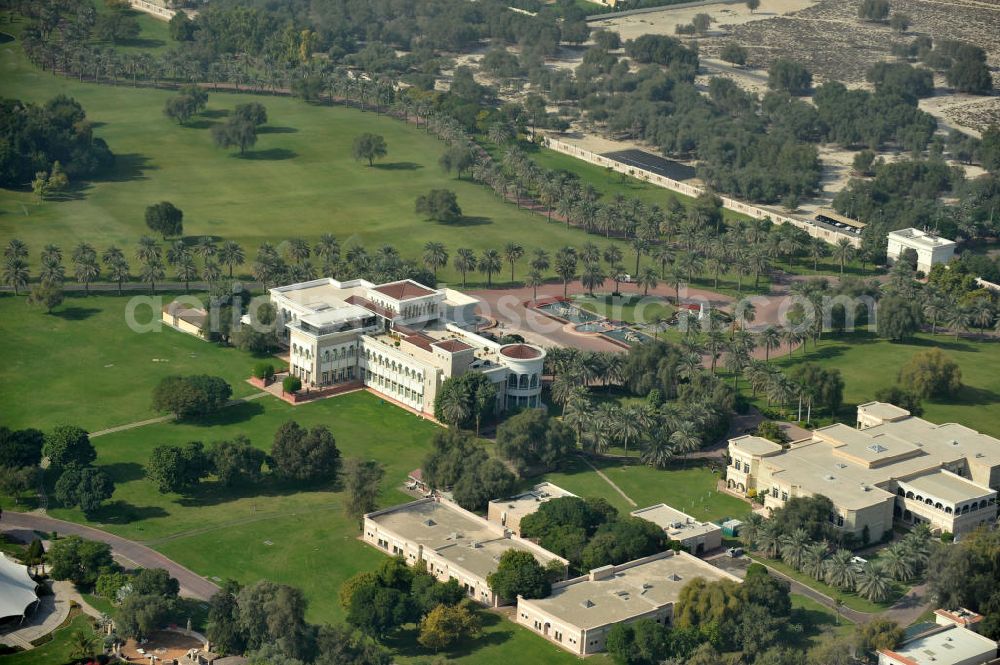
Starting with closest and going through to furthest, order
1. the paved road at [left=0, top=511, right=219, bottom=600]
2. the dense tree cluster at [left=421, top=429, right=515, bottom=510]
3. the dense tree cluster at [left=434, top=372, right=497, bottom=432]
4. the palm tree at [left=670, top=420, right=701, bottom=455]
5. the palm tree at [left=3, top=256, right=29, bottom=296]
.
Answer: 1. the paved road at [left=0, top=511, right=219, bottom=600]
2. the dense tree cluster at [left=421, top=429, right=515, bottom=510]
3. the palm tree at [left=670, top=420, right=701, bottom=455]
4. the dense tree cluster at [left=434, top=372, right=497, bottom=432]
5. the palm tree at [left=3, top=256, right=29, bottom=296]

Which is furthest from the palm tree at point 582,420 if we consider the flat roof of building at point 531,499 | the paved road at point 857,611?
the paved road at point 857,611

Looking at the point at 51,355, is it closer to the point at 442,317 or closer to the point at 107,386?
the point at 107,386

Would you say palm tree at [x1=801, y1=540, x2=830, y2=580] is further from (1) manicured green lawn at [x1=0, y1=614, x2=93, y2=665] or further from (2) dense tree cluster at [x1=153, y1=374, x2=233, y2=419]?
(2) dense tree cluster at [x1=153, y1=374, x2=233, y2=419]

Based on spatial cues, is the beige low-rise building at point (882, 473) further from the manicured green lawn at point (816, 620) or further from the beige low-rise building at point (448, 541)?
the beige low-rise building at point (448, 541)

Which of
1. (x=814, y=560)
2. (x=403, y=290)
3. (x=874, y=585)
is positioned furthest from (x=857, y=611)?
(x=403, y=290)

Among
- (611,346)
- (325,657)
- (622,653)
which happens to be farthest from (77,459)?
(611,346)

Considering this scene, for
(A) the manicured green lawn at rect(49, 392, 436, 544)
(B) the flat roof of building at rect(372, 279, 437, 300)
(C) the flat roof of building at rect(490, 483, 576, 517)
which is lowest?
(A) the manicured green lawn at rect(49, 392, 436, 544)

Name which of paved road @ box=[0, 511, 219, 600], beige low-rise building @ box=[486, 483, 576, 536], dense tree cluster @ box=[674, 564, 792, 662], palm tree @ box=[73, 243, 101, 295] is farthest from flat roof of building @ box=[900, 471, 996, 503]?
palm tree @ box=[73, 243, 101, 295]
